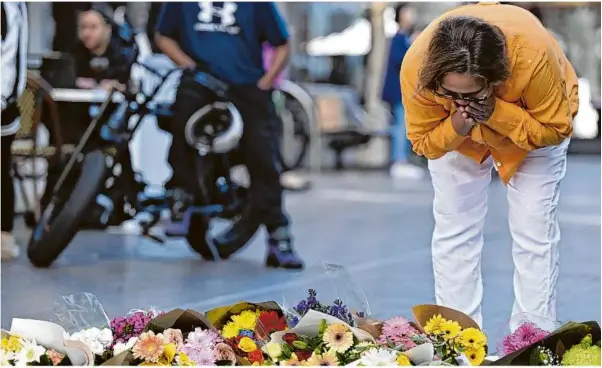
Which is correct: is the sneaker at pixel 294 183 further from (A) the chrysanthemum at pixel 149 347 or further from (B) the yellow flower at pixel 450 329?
(A) the chrysanthemum at pixel 149 347

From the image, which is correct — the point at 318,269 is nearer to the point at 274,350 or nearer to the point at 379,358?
the point at 274,350

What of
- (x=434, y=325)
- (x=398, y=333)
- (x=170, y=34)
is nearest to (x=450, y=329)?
(x=434, y=325)

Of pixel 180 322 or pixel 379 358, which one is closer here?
pixel 379 358

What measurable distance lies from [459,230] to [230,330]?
1103mm

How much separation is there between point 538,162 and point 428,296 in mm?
1713

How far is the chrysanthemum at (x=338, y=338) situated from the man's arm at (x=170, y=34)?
3.82 meters

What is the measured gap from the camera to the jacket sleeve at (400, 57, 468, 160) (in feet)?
11.4

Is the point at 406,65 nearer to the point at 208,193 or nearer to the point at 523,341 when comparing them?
the point at 523,341

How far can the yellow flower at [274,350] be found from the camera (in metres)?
2.87

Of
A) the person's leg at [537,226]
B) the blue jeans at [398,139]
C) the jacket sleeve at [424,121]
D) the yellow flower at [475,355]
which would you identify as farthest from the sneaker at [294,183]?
the yellow flower at [475,355]

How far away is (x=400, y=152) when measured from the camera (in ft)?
44.0

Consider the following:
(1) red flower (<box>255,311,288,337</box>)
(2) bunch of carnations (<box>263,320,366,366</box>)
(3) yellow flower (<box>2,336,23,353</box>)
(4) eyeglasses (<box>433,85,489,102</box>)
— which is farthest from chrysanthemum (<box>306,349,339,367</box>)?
(4) eyeglasses (<box>433,85,489,102</box>)

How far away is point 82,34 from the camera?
7098 mm

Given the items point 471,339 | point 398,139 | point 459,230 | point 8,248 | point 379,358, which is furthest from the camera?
point 398,139
